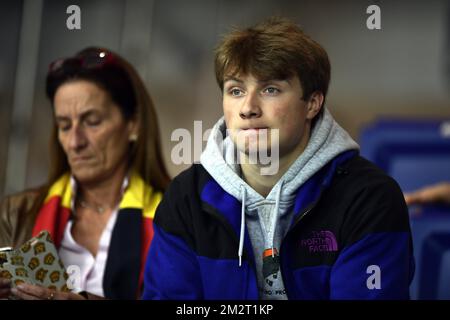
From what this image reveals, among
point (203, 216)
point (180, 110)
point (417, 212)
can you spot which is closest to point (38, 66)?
point (180, 110)

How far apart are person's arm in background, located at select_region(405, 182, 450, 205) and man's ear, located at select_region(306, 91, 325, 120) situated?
67cm

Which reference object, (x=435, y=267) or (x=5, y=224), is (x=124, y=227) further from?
(x=435, y=267)

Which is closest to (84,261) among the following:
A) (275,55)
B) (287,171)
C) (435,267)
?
(287,171)

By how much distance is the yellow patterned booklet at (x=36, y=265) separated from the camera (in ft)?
6.35

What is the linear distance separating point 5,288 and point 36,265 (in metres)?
0.09

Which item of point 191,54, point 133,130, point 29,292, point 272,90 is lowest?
point 29,292

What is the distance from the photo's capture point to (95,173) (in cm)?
228

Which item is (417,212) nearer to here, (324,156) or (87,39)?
(324,156)

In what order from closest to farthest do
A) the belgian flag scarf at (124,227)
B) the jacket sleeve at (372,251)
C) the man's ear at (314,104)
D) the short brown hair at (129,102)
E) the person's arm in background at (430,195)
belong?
the jacket sleeve at (372,251) → the man's ear at (314,104) → the belgian flag scarf at (124,227) → the short brown hair at (129,102) → the person's arm in background at (430,195)

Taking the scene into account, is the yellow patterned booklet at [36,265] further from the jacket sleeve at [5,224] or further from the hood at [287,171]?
the hood at [287,171]

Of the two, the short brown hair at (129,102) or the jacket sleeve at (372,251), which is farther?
the short brown hair at (129,102)

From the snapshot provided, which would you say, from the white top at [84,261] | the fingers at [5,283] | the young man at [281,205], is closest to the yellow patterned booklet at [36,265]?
the fingers at [5,283]

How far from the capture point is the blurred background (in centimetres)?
221

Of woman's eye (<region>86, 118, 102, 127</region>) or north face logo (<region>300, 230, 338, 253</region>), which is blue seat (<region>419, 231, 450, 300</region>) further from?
woman's eye (<region>86, 118, 102, 127</region>)
